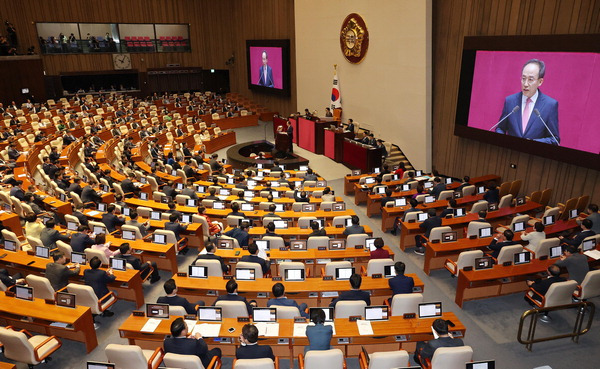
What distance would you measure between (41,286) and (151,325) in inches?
95.9

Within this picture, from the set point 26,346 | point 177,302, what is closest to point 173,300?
point 177,302

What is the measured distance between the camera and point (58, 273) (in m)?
8.05

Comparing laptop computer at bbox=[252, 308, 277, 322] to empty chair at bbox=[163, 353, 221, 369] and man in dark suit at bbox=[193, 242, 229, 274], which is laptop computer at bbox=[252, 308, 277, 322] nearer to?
empty chair at bbox=[163, 353, 221, 369]

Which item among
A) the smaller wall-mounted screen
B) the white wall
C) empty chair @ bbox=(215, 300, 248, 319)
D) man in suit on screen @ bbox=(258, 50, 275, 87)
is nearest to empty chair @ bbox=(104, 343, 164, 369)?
empty chair @ bbox=(215, 300, 248, 319)

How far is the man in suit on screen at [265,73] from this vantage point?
29078 mm

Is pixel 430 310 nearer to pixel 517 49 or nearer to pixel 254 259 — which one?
pixel 254 259

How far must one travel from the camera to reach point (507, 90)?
13.9 meters

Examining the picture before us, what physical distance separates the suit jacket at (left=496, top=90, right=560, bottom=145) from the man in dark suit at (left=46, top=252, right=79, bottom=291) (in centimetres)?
1316

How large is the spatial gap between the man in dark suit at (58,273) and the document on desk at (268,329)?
4.06 metres

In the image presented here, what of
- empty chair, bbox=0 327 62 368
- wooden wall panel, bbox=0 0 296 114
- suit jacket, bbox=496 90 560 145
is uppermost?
wooden wall panel, bbox=0 0 296 114

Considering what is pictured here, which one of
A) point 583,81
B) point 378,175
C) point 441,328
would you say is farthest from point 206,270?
point 583,81

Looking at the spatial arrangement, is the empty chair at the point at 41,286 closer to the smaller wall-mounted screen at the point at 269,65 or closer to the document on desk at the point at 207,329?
the document on desk at the point at 207,329

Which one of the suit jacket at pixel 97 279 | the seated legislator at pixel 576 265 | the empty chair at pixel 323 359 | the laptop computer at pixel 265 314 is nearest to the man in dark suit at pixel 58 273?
the suit jacket at pixel 97 279

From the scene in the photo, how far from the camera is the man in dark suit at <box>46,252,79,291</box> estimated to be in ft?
26.4
